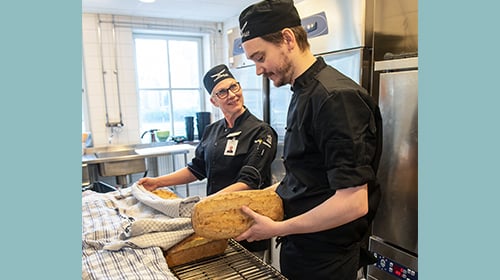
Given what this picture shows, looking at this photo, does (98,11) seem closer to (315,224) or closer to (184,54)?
(184,54)

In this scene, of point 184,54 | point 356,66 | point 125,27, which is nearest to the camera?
point 356,66

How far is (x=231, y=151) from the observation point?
5.01 ft

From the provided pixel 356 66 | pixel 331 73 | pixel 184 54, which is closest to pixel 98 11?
pixel 184 54

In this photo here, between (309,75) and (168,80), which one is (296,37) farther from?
(168,80)

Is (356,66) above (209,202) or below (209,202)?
above

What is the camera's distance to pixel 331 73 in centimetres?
94

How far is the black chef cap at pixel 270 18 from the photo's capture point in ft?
3.10

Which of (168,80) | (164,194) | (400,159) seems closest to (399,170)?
(400,159)

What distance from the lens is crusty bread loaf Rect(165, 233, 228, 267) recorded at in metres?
0.97

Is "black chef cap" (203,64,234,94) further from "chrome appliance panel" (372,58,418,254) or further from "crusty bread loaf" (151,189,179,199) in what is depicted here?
"chrome appliance panel" (372,58,418,254)

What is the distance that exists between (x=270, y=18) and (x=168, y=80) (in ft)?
10.8

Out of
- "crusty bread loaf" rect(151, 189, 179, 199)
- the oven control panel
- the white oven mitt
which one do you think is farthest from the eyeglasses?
the oven control panel

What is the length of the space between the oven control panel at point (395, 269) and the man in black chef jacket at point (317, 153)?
0.36 meters

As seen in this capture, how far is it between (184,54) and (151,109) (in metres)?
0.80
